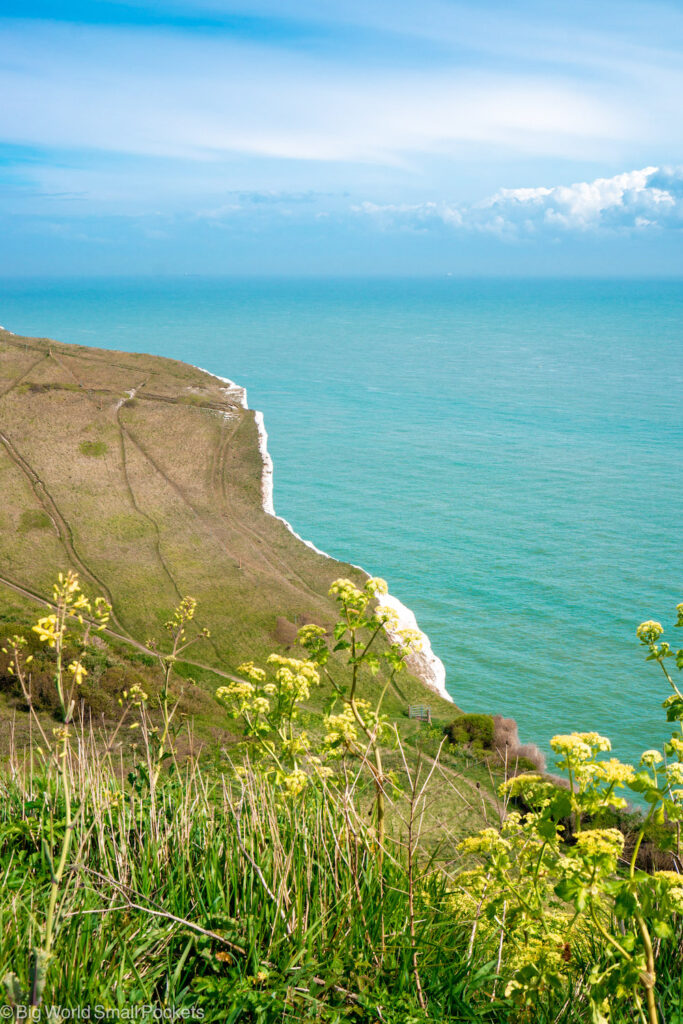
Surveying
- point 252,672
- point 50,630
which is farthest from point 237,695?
point 50,630

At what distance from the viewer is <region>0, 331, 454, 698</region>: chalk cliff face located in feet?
123

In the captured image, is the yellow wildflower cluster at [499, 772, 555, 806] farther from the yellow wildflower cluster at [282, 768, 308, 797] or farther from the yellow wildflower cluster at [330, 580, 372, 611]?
the yellow wildflower cluster at [282, 768, 308, 797]

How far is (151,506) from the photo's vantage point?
1906 inches

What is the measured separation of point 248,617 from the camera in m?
36.6

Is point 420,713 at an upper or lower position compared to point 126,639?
lower

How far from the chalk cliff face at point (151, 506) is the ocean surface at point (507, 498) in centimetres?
727

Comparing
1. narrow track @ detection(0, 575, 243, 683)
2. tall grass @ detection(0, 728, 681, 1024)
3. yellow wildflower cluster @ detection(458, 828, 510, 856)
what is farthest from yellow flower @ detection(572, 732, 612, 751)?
narrow track @ detection(0, 575, 243, 683)

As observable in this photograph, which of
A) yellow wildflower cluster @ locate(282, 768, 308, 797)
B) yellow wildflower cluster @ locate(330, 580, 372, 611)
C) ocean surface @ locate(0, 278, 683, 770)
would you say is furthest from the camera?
ocean surface @ locate(0, 278, 683, 770)

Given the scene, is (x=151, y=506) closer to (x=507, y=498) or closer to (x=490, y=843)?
(x=507, y=498)

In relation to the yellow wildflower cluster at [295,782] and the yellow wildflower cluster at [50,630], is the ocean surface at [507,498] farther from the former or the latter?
the yellow wildflower cluster at [50,630]

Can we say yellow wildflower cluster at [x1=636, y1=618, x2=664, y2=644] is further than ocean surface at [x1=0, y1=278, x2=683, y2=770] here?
No

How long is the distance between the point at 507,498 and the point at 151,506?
32.0m

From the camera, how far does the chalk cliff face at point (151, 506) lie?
123 ft

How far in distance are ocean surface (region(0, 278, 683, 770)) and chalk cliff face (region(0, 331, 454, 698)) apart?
7272 millimetres
